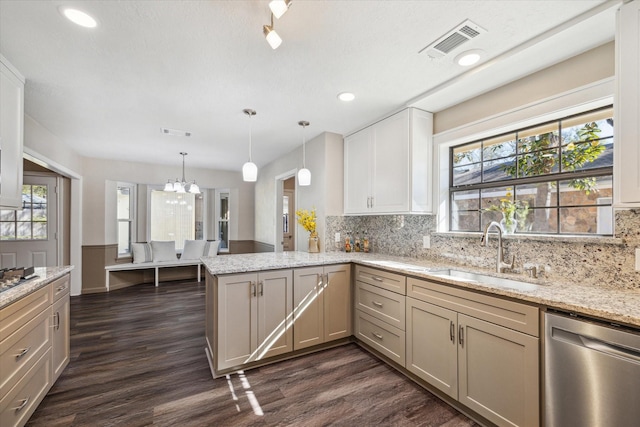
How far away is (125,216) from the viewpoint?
5.76 m

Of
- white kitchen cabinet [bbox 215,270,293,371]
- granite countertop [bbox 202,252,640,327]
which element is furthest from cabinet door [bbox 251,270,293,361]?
granite countertop [bbox 202,252,640,327]

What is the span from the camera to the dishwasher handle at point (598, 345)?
4.01 ft

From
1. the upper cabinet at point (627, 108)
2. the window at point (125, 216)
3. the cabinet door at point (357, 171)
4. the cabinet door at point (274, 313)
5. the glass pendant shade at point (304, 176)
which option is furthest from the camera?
the window at point (125, 216)

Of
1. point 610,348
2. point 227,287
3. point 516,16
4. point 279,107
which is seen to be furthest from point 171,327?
point 516,16

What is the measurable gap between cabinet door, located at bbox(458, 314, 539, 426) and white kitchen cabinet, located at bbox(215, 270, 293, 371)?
1483 mm

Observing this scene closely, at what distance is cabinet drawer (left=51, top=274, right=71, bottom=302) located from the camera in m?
2.19

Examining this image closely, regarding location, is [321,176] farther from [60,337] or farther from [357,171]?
[60,337]

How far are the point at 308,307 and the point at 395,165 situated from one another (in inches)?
67.0

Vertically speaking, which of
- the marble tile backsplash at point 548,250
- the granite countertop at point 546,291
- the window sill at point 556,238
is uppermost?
the window sill at point 556,238

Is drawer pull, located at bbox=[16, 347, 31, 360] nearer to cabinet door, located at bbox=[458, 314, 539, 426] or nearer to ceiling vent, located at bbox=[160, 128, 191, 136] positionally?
ceiling vent, located at bbox=[160, 128, 191, 136]

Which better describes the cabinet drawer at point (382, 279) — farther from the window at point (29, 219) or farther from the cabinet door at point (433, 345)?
the window at point (29, 219)

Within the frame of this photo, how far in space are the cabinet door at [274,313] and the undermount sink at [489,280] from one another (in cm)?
131

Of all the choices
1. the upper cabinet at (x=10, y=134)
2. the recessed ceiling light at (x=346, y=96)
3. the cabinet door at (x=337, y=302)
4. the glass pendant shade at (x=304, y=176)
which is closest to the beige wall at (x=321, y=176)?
the glass pendant shade at (x=304, y=176)

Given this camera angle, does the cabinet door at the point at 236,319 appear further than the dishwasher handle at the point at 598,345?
Yes
